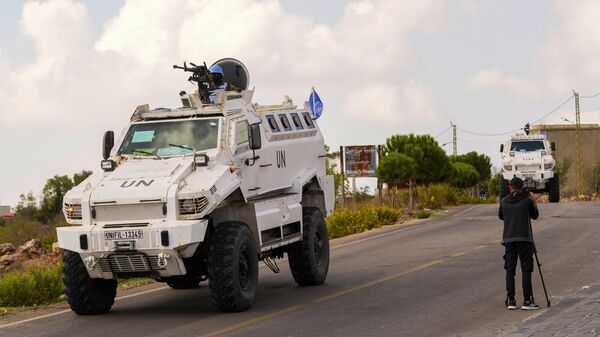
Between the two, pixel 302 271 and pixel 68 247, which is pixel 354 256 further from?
pixel 68 247

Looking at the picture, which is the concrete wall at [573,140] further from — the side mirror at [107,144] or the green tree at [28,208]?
the side mirror at [107,144]

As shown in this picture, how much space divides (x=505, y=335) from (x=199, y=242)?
420 centimetres

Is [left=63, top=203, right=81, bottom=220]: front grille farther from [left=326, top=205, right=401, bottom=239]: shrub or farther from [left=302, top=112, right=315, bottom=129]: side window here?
[left=326, top=205, right=401, bottom=239]: shrub

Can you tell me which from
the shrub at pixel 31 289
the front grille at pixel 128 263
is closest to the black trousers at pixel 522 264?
the front grille at pixel 128 263

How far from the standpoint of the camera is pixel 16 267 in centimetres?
2575

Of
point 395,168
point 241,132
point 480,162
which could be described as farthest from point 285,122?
point 480,162

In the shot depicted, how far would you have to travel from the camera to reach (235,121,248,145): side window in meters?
15.3

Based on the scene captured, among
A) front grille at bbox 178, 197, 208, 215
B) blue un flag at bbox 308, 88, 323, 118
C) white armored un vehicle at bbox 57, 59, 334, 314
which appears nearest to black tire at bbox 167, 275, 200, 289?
white armored un vehicle at bbox 57, 59, 334, 314

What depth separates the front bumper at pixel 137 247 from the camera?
13297 mm

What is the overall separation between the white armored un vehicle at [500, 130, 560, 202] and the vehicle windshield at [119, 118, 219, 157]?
2740 centimetres

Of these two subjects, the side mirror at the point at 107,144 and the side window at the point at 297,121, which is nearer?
the side mirror at the point at 107,144

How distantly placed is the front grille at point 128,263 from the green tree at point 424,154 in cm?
3997

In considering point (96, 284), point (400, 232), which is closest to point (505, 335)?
point (96, 284)

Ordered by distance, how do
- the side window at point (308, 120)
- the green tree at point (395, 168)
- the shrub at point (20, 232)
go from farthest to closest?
the green tree at point (395, 168) → the shrub at point (20, 232) → the side window at point (308, 120)
